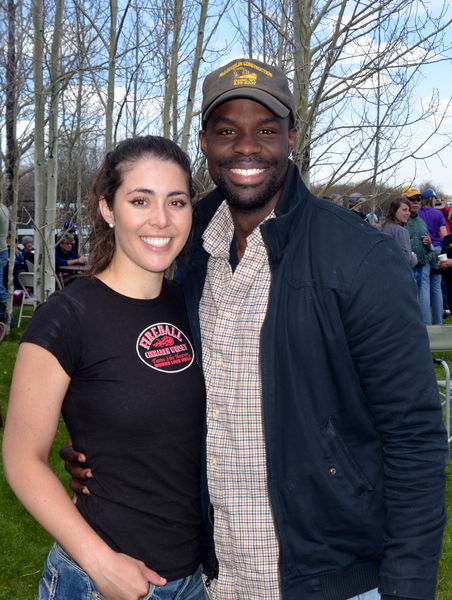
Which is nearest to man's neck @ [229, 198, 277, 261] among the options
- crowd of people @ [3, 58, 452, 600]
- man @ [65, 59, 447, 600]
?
crowd of people @ [3, 58, 452, 600]

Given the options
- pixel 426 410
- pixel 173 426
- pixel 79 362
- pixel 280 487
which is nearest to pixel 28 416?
pixel 79 362

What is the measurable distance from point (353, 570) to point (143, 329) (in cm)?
90

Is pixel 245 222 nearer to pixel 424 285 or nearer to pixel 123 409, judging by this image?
pixel 123 409

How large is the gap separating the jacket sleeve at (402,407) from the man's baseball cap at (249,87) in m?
0.60

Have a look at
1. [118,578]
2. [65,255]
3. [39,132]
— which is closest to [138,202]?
[118,578]

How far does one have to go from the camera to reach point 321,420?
1.79 metres

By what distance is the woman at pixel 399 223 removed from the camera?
10328mm

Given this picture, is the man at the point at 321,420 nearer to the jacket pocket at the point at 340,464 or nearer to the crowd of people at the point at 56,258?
the jacket pocket at the point at 340,464

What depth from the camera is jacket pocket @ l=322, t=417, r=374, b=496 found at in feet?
5.84

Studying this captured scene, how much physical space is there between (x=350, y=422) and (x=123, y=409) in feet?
2.06

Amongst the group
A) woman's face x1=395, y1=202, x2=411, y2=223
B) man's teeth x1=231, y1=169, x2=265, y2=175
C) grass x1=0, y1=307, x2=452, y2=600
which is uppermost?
woman's face x1=395, y1=202, x2=411, y2=223

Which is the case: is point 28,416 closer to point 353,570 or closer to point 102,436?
point 102,436

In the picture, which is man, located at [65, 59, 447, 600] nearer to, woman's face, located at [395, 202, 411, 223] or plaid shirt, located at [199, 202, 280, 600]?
plaid shirt, located at [199, 202, 280, 600]

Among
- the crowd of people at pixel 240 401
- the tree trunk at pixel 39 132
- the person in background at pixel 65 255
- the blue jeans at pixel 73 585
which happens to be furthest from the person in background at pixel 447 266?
the blue jeans at pixel 73 585
